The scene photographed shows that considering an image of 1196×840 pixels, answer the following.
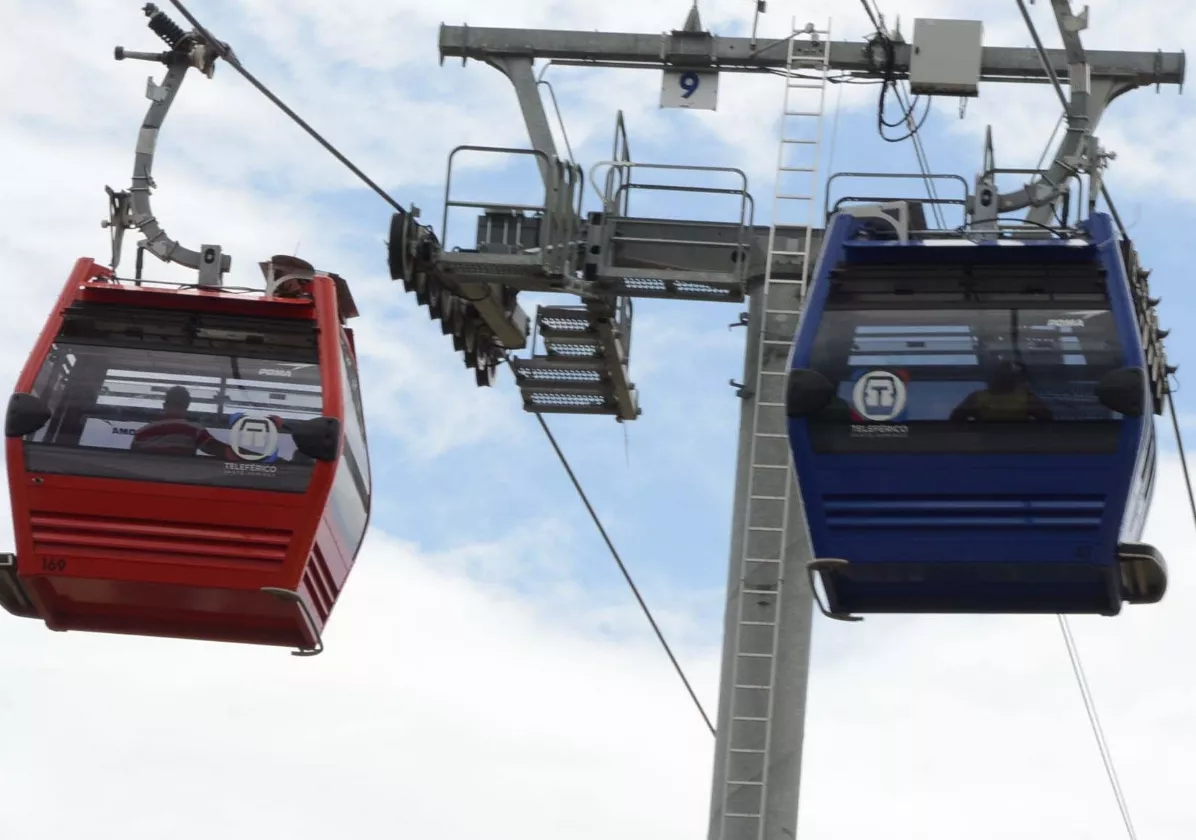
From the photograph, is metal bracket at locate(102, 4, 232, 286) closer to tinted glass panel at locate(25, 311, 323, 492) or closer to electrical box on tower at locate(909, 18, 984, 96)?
tinted glass panel at locate(25, 311, 323, 492)

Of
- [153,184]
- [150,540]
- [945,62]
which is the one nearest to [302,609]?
[150,540]

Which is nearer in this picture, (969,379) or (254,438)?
(969,379)

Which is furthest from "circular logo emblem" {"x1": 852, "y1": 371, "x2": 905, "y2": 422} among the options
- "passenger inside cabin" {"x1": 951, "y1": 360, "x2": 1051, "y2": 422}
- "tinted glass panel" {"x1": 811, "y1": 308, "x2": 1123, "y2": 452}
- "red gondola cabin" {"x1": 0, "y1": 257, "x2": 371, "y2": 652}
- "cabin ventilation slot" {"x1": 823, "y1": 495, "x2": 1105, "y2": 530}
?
"red gondola cabin" {"x1": 0, "y1": 257, "x2": 371, "y2": 652}

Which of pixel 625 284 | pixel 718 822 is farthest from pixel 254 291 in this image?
pixel 718 822

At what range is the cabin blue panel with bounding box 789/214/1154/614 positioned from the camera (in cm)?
1558

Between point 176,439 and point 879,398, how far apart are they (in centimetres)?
348

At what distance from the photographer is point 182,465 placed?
53.9 ft

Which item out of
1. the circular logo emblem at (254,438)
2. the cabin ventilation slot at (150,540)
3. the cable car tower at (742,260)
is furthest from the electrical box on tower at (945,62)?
the cabin ventilation slot at (150,540)

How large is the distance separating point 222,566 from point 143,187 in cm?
268

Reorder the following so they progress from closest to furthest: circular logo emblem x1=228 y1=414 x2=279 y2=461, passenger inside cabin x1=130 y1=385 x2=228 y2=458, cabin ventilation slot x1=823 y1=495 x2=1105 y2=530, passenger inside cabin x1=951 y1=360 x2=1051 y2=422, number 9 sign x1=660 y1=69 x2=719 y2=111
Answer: cabin ventilation slot x1=823 y1=495 x2=1105 y2=530, passenger inside cabin x1=951 y1=360 x2=1051 y2=422, circular logo emblem x1=228 y1=414 x2=279 y2=461, passenger inside cabin x1=130 y1=385 x2=228 y2=458, number 9 sign x1=660 y1=69 x2=719 y2=111

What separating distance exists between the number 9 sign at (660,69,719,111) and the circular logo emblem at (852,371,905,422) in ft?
12.9

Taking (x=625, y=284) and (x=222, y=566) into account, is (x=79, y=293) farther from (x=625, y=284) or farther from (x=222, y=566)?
(x=625, y=284)

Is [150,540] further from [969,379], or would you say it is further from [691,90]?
[691,90]

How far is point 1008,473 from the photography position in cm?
1563
